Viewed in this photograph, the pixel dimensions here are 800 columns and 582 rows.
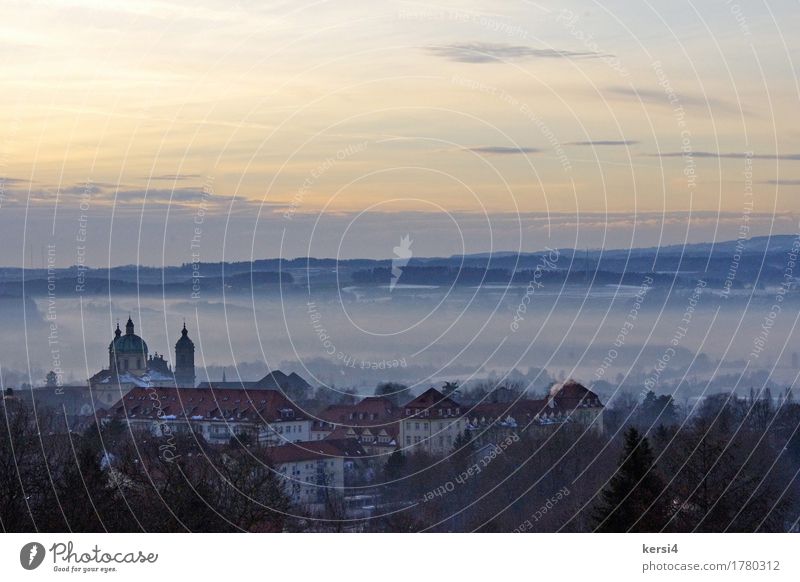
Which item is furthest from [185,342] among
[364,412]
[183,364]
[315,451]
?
[315,451]

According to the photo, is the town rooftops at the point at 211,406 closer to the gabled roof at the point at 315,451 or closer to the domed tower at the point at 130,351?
the gabled roof at the point at 315,451

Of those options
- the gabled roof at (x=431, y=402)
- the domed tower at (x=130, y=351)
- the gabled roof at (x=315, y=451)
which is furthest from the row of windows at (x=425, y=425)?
the domed tower at (x=130, y=351)

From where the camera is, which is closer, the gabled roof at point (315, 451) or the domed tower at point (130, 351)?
the gabled roof at point (315, 451)

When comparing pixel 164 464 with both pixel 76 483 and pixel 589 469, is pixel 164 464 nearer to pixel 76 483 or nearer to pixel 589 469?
pixel 76 483

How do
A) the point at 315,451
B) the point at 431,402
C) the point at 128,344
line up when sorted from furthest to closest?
the point at 128,344, the point at 431,402, the point at 315,451

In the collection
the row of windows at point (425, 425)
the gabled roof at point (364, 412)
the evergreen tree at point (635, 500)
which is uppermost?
the gabled roof at point (364, 412)

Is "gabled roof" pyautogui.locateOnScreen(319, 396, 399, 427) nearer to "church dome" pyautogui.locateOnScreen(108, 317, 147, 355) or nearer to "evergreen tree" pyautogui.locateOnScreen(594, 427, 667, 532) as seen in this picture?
"evergreen tree" pyautogui.locateOnScreen(594, 427, 667, 532)

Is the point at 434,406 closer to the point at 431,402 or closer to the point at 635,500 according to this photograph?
the point at 431,402

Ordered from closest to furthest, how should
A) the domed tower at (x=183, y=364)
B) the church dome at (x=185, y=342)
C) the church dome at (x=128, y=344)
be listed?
the church dome at (x=185, y=342)
the domed tower at (x=183, y=364)
the church dome at (x=128, y=344)
